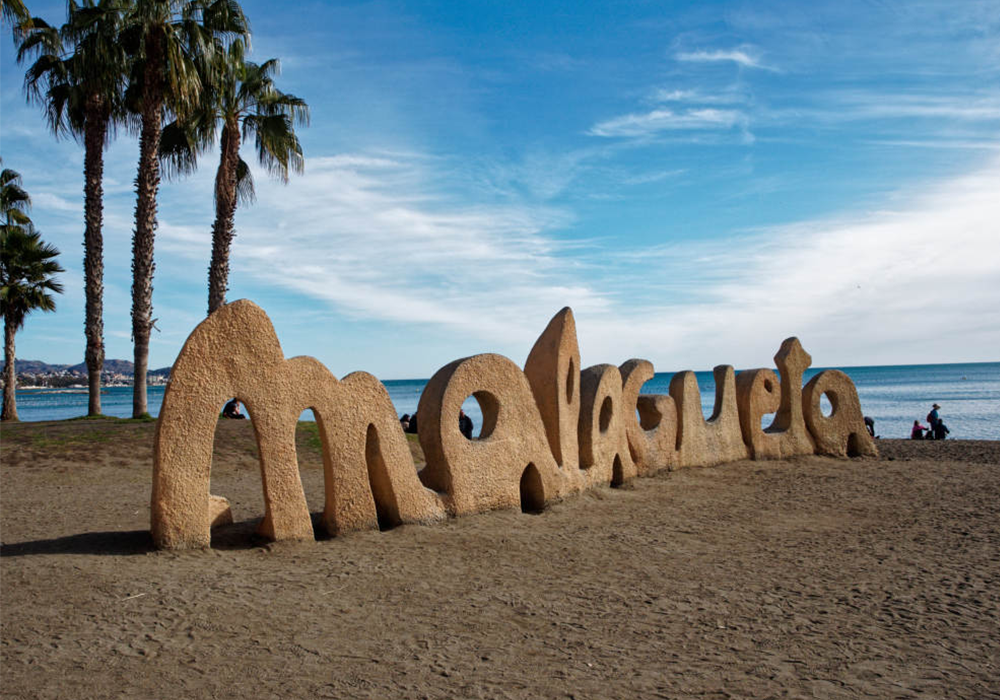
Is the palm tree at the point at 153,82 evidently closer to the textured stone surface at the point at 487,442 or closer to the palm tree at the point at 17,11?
the palm tree at the point at 17,11

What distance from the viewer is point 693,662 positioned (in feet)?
14.9

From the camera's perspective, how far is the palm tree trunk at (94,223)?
1727 centimetres

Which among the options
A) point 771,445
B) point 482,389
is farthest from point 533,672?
point 771,445

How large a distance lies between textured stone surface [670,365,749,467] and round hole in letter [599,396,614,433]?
1669mm

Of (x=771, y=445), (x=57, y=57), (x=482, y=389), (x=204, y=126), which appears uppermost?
(x=57, y=57)

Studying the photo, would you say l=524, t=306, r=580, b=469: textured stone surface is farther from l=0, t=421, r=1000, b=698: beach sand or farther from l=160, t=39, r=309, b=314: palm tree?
l=160, t=39, r=309, b=314: palm tree

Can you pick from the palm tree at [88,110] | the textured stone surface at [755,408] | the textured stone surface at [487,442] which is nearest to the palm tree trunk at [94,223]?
the palm tree at [88,110]

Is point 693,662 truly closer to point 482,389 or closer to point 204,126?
point 482,389

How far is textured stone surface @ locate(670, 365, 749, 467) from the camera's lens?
39.4 ft

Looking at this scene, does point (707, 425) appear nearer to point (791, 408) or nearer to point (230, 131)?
point (791, 408)

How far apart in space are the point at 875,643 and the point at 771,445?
879 centimetres

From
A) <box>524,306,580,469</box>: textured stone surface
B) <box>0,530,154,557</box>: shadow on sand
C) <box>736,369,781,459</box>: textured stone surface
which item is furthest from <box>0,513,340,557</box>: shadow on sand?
<box>736,369,781,459</box>: textured stone surface

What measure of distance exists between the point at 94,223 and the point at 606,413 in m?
13.5

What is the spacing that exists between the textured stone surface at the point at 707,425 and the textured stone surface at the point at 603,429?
144 centimetres
